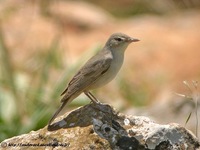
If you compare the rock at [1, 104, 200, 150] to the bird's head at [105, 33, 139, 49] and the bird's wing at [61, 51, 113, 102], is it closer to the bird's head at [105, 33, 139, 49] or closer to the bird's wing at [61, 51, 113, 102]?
the bird's wing at [61, 51, 113, 102]

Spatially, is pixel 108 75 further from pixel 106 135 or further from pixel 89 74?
pixel 106 135

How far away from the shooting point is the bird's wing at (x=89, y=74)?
847cm

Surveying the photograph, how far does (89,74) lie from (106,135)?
1042 millimetres

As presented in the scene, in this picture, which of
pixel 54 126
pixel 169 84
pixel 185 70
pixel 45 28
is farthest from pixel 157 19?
pixel 54 126

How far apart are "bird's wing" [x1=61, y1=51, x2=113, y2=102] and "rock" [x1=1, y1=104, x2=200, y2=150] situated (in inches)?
19.2

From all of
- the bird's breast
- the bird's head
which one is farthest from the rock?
the bird's head

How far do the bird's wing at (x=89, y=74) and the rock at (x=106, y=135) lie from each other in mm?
487

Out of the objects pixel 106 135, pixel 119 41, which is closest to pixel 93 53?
pixel 119 41

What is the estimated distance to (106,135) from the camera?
7684mm

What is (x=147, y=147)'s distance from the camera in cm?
762

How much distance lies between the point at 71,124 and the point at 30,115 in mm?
4942

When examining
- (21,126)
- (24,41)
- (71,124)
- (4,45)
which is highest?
(24,41)

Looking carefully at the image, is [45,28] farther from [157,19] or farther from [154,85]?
[154,85]

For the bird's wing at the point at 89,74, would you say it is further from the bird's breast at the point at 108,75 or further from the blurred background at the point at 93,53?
the blurred background at the point at 93,53
